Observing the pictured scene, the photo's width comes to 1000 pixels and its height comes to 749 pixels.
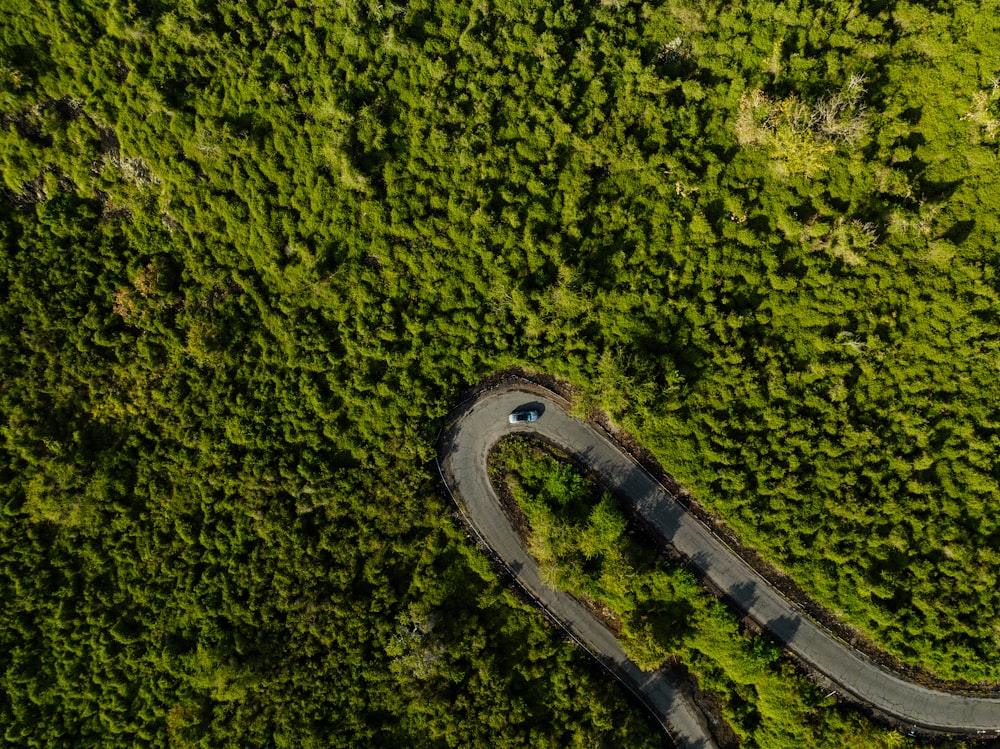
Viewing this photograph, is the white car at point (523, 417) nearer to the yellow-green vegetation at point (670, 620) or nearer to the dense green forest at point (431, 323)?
the dense green forest at point (431, 323)

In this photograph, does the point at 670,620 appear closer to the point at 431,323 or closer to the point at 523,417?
the point at 523,417

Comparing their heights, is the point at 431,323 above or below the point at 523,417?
above

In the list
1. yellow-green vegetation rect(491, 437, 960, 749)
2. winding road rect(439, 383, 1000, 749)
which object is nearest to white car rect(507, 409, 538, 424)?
winding road rect(439, 383, 1000, 749)

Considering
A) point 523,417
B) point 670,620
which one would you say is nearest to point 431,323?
point 523,417

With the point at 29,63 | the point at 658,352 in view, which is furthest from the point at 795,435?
the point at 29,63

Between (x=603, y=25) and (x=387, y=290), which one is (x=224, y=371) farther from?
(x=603, y=25)

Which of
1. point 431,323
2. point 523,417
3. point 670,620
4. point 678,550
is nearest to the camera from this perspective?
point 670,620

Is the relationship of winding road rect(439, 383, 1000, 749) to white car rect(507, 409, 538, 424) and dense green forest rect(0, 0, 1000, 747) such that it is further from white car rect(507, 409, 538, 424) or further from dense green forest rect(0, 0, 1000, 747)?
dense green forest rect(0, 0, 1000, 747)

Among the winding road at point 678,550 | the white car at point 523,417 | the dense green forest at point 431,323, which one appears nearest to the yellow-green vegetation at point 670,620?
Answer: the winding road at point 678,550
